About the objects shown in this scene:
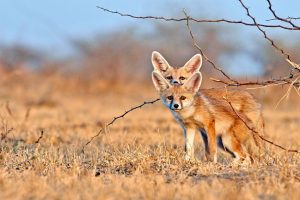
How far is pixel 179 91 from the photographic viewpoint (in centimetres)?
850

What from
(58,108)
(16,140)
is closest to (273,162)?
(16,140)

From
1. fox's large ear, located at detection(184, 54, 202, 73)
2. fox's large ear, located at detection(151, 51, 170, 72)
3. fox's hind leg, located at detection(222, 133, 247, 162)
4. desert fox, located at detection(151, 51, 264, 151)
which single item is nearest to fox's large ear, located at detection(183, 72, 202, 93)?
desert fox, located at detection(151, 51, 264, 151)

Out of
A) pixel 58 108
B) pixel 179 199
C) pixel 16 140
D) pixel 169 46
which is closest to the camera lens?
pixel 179 199

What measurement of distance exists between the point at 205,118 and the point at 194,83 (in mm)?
437

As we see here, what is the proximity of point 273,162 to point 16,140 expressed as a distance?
13.7 feet

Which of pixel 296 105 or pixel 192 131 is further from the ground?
pixel 296 105

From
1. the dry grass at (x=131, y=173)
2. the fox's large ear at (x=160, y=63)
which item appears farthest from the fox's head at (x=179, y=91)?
the fox's large ear at (x=160, y=63)

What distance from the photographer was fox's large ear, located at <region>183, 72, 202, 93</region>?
27.7 ft

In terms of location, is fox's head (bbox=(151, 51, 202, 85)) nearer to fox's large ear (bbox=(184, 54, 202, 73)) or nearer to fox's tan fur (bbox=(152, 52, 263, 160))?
fox's large ear (bbox=(184, 54, 202, 73))

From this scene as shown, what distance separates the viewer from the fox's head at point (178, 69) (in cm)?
964

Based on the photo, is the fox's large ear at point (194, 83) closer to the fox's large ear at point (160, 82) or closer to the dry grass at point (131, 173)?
the fox's large ear at point (160, 82)

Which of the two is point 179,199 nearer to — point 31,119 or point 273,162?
point 273,162

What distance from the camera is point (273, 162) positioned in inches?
295

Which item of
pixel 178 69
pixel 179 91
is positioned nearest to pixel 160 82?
pixel 179 91
